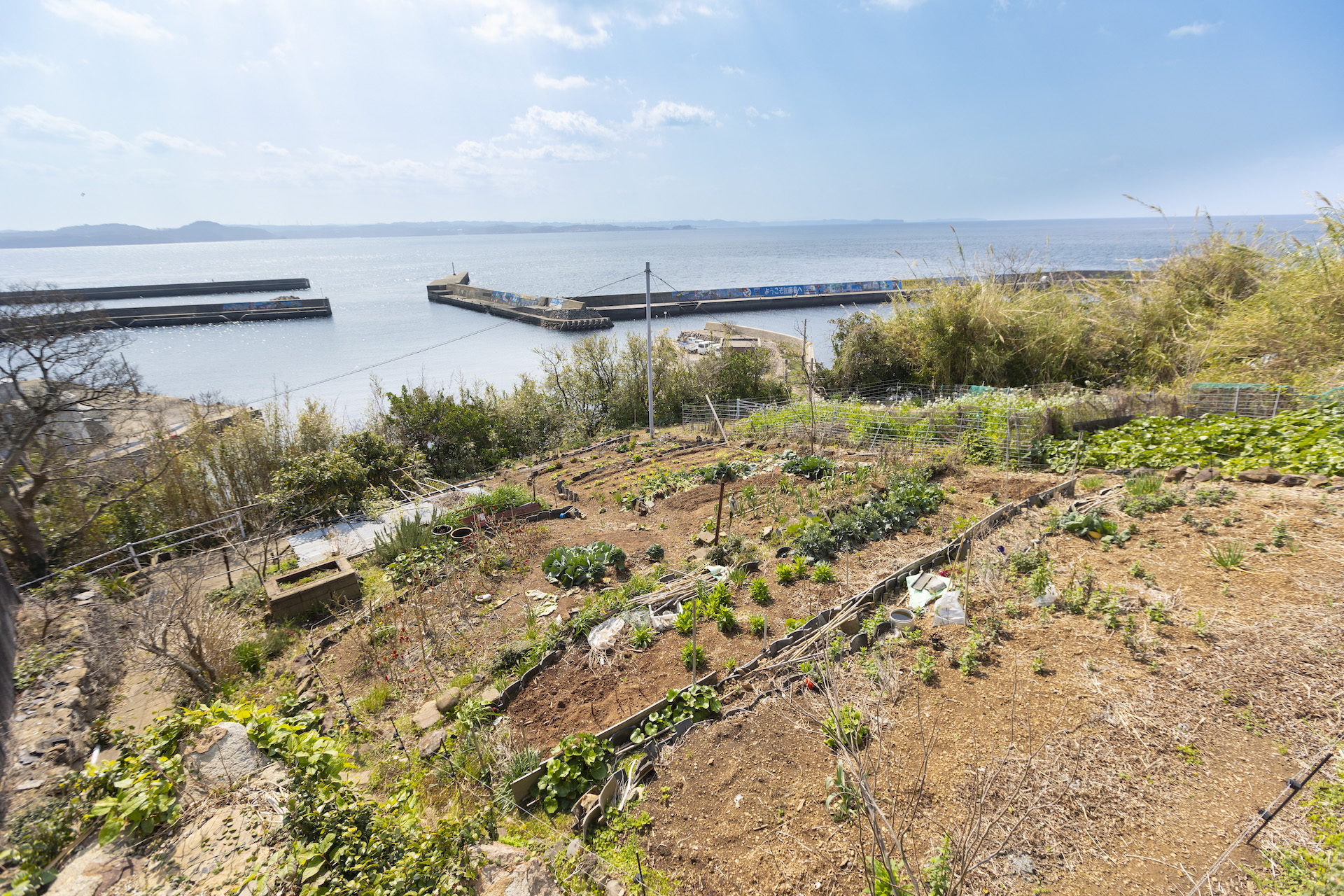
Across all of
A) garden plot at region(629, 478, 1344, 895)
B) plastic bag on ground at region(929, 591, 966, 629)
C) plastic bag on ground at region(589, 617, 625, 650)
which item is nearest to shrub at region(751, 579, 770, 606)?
garden plot at region(629, 478, 1344, 895)

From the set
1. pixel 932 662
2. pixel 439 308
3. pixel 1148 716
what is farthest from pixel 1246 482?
→ pixel 439 308

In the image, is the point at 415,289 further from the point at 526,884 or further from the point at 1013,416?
the point at 526,884

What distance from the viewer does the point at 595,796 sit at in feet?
12.8

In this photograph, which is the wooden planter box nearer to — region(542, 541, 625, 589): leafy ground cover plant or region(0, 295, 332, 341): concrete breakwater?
region(542, 541, 625, 589): leafy ground cover plant

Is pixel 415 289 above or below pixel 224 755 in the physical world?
above

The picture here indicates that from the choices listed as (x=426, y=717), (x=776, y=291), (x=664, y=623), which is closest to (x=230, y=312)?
(x=776, y=291)

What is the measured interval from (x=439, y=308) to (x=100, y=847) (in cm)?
5937

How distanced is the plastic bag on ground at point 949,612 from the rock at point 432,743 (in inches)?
186

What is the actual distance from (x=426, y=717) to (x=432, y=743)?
422mm

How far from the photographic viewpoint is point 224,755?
A: 3555 mm

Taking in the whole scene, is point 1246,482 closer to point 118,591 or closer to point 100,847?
point 100,847

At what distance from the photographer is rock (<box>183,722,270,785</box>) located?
11.3 feet

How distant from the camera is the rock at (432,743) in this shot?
461 cm

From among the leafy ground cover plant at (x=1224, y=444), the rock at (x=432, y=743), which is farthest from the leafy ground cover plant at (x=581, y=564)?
the leafy ground cover plant at (x=1224, y=444)
